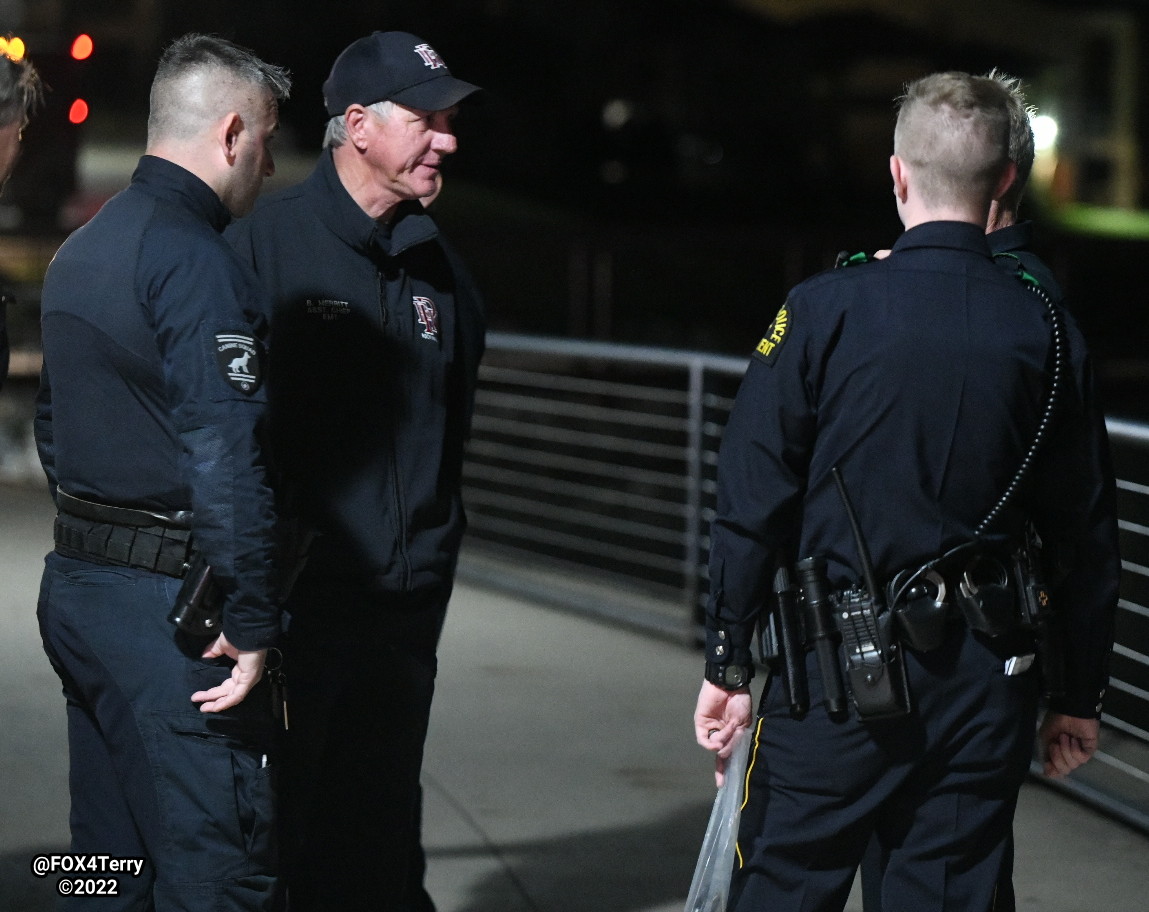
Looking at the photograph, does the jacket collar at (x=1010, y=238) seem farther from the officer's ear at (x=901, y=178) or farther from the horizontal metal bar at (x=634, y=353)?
the horizontal metal bar at (x=634, y=353)

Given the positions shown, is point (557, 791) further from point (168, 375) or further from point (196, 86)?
point (196, 86)

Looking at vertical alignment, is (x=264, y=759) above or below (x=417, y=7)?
below

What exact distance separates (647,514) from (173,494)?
9031 mm

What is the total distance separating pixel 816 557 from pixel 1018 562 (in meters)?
0.35

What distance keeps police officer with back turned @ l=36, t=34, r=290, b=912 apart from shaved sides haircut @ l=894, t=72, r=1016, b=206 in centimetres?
117

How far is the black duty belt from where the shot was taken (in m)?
2.88

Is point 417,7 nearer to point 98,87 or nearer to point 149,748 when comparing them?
point 98,87

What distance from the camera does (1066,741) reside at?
300cm

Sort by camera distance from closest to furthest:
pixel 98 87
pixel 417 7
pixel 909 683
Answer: pixel 909 683 < pixel 98 87 < pixel 417 7

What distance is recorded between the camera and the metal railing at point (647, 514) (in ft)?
17.1

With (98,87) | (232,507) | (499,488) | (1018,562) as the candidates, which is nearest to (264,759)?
(232,507)

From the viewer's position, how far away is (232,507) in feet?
9.02

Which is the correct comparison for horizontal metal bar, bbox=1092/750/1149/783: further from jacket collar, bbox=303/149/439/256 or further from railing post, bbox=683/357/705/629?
jacket collar, bbox=303/149/439/256

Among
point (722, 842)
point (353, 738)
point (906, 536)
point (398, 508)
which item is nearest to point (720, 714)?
point (722, 842)
